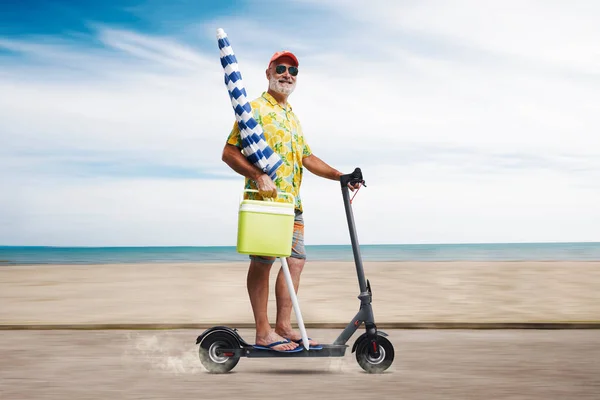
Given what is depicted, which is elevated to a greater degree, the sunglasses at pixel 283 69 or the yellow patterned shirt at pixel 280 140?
the sunglasses at pixel 283 69

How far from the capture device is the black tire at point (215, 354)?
5277 mm

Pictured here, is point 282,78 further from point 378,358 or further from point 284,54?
point 378,358

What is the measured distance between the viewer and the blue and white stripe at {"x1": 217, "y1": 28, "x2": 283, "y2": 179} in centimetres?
496

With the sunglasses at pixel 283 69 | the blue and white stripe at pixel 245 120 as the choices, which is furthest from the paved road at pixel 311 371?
the sunglasses at pixel 283 69

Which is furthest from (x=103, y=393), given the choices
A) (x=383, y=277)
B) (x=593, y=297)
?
(x=383, y=277)

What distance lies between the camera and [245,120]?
16.4ft

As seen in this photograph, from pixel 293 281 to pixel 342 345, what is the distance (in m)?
0.57

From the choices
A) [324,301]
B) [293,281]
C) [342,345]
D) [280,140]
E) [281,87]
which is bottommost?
[324,301]

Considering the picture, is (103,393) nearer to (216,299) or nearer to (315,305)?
(315,305)

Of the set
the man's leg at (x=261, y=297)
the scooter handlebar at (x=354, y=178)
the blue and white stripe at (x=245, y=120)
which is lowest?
the man's leg at (x=261, y=297)

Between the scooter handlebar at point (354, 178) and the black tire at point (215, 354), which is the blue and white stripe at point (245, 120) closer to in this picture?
the scooter handlebar at point (354, 178)

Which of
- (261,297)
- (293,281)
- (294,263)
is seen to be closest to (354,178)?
(294,263)

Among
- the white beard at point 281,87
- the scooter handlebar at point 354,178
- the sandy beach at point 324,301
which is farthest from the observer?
the sandy beach at point 324,301

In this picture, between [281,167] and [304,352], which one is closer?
[304,352]
